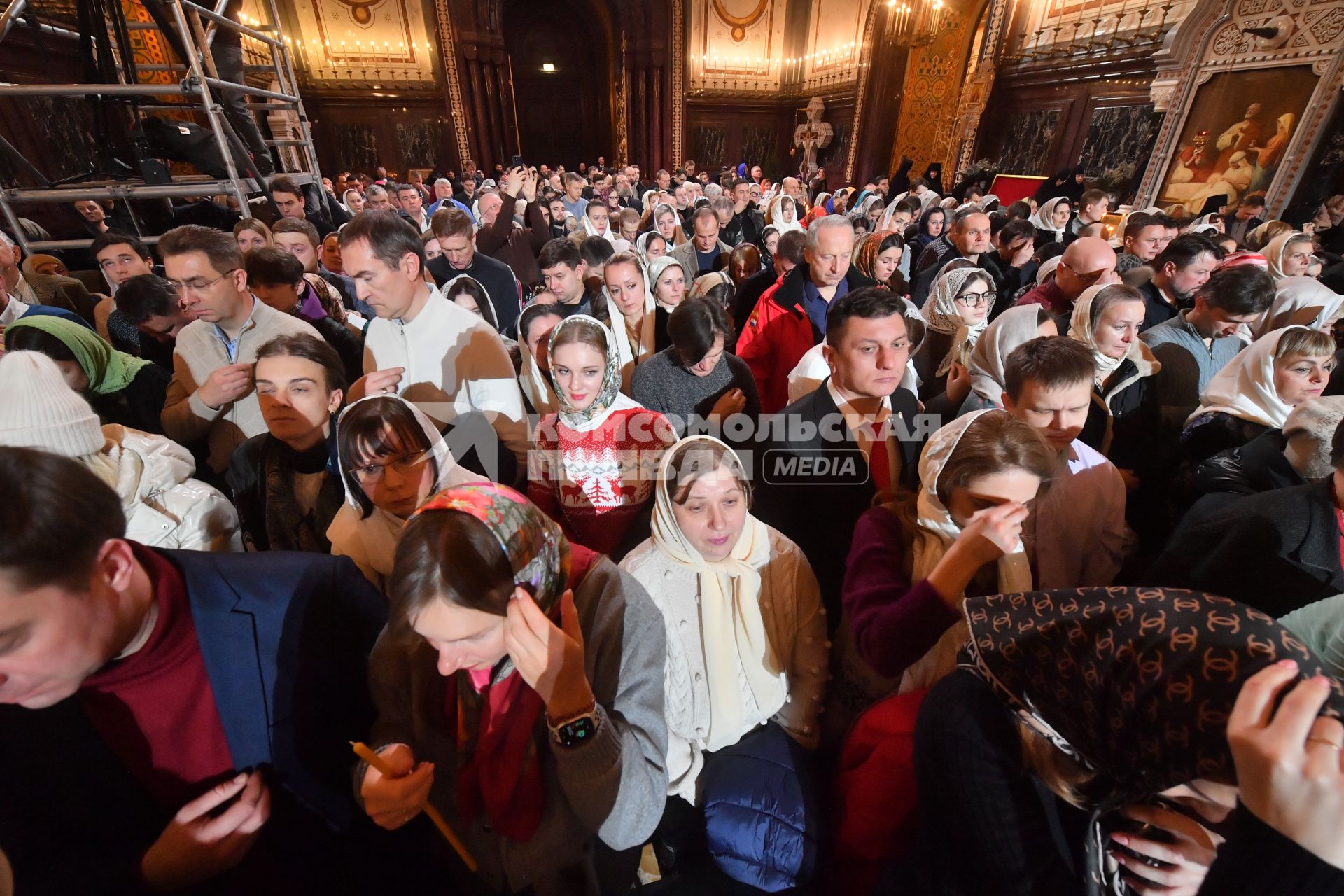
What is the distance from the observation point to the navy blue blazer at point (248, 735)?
1.03 m

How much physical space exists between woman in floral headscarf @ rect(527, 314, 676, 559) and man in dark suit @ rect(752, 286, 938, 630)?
59 cm

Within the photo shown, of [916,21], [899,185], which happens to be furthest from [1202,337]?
[916,21]

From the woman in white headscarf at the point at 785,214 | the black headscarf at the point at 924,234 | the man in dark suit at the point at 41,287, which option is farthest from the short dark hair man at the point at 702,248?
the man in dark suit at the point at 41,287

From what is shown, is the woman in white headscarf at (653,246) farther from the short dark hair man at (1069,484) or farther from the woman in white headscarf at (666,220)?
the short dark hair man at (1069,484)

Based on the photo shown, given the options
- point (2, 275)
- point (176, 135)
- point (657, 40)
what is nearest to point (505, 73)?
point (657, 40)

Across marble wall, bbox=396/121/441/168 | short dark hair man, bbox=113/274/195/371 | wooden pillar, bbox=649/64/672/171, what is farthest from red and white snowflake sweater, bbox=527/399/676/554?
wooden pillar, bbox=649/64/672/171

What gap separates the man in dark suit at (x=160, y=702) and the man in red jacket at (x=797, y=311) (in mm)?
2781

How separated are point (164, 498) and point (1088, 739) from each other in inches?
101

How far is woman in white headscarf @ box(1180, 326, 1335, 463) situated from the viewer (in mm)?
2205

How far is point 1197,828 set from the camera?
929 millimetres

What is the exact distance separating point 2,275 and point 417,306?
274cm

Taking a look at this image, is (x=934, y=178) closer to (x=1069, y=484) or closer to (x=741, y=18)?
(x=741, y=18)

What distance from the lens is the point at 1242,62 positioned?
7457mm

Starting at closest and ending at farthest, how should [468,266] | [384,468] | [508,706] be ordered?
[508,706] → [384,468] → [468,266]
